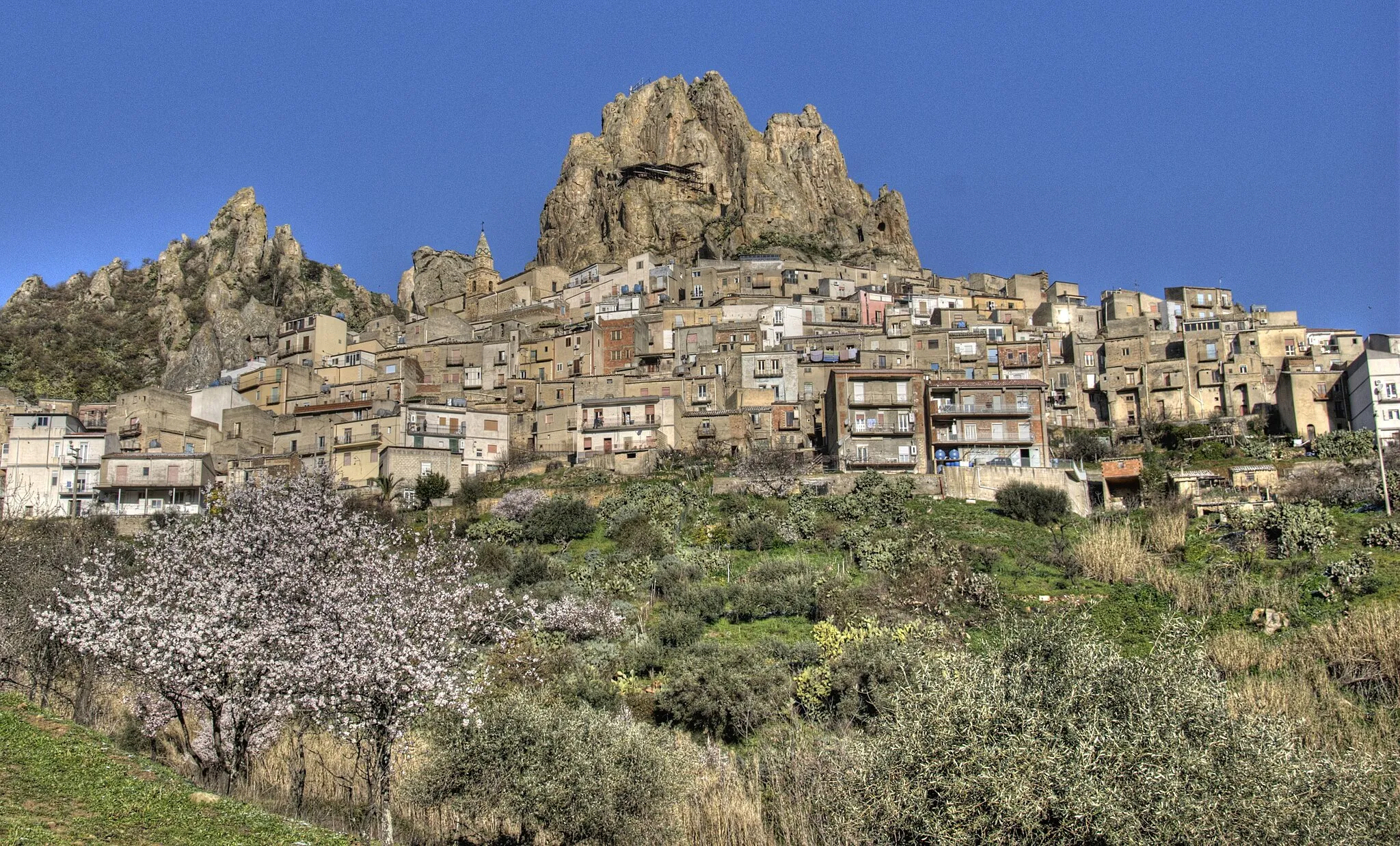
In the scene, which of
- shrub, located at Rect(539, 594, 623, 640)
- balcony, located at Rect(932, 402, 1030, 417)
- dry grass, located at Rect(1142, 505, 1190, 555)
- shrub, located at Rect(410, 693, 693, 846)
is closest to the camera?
shrub, located at Rect(410, 693, 693, 846)

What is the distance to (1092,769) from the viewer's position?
16328 mm

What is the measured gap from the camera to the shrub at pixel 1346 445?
186 feet

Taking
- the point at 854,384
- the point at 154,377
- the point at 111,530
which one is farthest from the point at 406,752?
the point at 154,377

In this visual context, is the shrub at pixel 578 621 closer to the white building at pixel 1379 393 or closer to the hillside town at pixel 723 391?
the hillside town at pixel 723 391

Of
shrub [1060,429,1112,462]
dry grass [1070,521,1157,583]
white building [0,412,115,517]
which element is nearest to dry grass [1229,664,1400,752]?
dry grass [1070,521,1157,583]

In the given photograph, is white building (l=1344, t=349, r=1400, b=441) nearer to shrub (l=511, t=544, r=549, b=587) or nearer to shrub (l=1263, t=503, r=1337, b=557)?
shrub (l=1263, t=503, r=1337, b=557)

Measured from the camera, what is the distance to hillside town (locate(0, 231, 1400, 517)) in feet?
206

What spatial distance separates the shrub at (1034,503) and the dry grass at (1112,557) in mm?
6472

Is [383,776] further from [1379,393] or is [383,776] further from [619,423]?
[1379,393]

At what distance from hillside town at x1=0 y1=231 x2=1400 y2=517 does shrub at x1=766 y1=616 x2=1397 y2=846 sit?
36.2 m

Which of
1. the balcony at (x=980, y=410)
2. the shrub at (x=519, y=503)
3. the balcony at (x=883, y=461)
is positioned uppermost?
the balcony at (x=980, y=410)

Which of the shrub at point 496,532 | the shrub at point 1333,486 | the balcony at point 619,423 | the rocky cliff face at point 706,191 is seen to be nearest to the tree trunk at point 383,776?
the shrub at point 496,532

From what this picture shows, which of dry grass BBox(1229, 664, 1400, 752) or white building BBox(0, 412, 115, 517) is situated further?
white building BBox(0, 412, 115, 517)

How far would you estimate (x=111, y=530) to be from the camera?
50.6m
